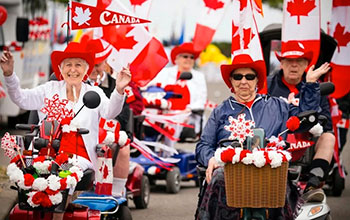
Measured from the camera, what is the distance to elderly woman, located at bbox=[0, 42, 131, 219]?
28.4 feet

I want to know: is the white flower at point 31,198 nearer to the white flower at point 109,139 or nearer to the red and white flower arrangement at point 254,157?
the red and white flower arrangement at point 254,157

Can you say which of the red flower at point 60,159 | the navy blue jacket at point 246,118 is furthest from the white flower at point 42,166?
the navy blue jacket at point 246,118

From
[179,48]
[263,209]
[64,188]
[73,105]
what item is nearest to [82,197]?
[73,105]

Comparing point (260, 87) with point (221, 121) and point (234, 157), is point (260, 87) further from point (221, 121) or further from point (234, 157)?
point (234, 157)

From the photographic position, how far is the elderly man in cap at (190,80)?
15.7m

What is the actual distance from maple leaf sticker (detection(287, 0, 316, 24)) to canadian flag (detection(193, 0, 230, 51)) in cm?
351

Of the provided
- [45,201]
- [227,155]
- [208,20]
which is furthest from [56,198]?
[208,20]

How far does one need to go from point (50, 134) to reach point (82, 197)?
4.62ft

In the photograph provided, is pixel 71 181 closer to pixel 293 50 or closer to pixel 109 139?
pixel 109 139

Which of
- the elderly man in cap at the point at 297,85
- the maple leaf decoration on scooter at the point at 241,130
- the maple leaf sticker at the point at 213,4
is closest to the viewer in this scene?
the maple leaf decoration on scooter at the point at 241,130

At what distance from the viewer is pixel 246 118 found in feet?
26.8

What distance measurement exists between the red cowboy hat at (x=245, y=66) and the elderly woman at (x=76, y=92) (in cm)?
88

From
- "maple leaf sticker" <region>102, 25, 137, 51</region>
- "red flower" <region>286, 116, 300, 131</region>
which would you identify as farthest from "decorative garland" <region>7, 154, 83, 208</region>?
"maple leaf sticker" <region>102, 25, 137, 51</region>

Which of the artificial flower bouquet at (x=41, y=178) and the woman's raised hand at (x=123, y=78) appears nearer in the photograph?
the artificial flower bouquet at (x=41, y=178)
